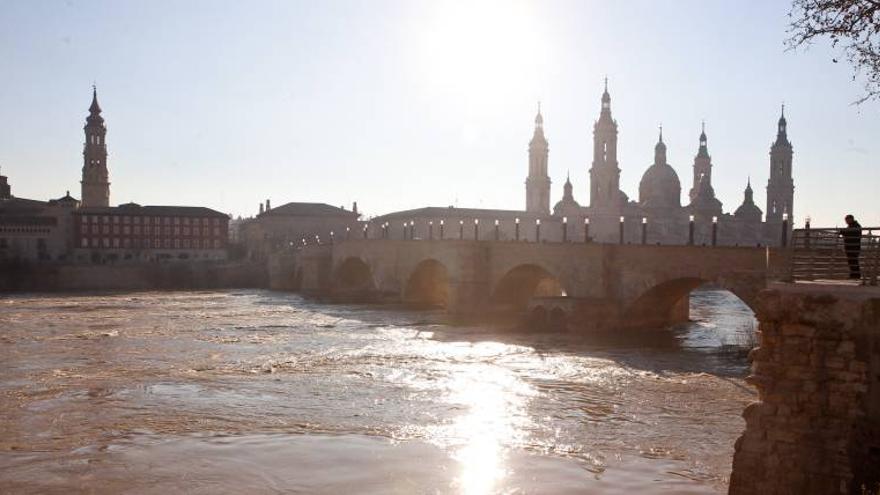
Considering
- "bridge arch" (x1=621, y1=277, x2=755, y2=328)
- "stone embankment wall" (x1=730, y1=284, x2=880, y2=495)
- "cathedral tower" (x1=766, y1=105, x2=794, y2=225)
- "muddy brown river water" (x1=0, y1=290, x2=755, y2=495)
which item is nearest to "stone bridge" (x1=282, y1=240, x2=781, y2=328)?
"bridge arch" (x1=621, y1=277, x2=755, y2=328)

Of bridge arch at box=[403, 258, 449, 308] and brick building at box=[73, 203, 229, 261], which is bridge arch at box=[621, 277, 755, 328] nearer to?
bridge arch at box=[403, 258, 449, 308]

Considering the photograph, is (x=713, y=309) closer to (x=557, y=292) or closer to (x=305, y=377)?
(x=557, y=292)

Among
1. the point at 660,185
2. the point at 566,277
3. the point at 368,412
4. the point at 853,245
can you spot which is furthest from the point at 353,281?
the point at 853,245

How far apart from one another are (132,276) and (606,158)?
4959 cm

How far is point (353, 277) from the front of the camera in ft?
221

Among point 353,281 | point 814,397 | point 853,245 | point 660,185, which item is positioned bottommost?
point 814,397

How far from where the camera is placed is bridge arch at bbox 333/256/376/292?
2486 inches

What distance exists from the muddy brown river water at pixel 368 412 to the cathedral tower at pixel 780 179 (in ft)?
218

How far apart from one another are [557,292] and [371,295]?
1470 centimetres

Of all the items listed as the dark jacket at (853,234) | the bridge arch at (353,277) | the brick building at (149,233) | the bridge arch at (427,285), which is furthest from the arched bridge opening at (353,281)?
the dark jacket at (853,234)

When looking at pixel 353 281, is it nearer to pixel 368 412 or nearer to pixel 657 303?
pixel 657 303

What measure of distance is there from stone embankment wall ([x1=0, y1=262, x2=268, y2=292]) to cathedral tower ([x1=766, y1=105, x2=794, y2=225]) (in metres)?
59.0

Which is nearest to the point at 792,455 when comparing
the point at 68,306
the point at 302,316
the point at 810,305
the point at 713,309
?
the point at 810,305

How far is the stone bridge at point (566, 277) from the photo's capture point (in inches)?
1102
